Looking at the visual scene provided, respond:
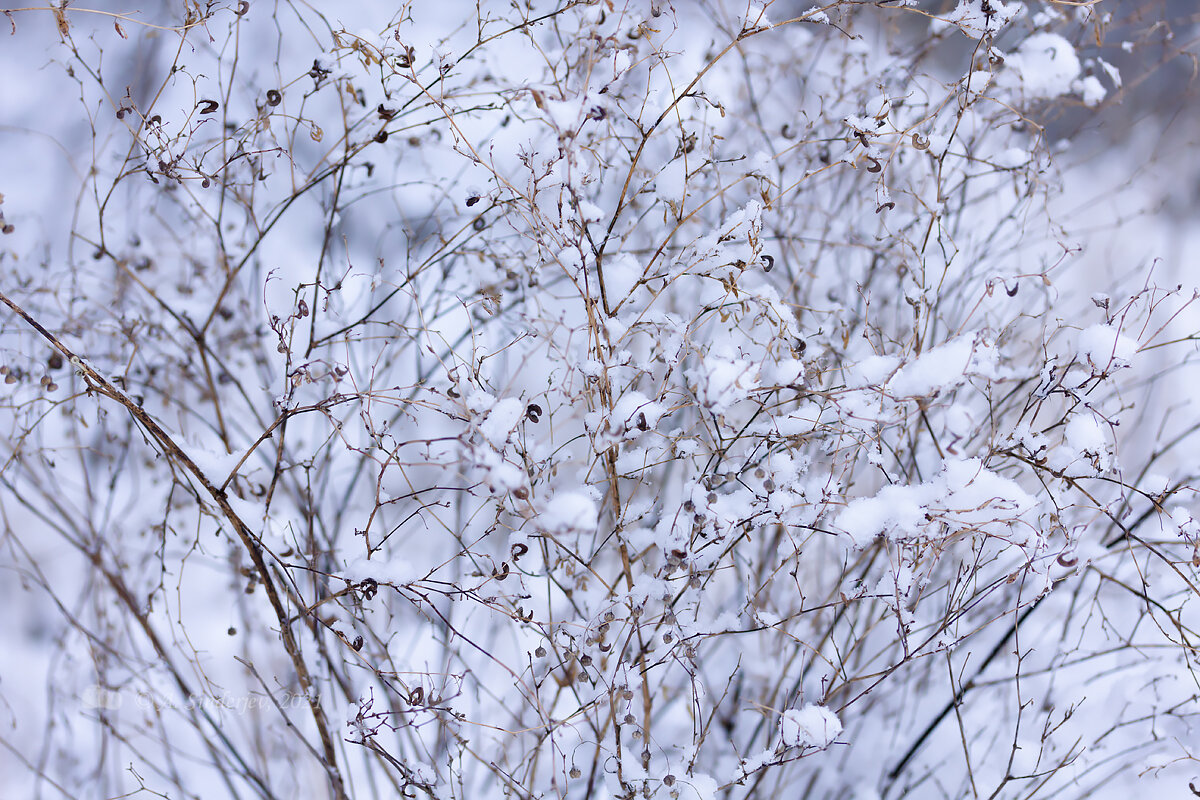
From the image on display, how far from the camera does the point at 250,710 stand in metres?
1.25

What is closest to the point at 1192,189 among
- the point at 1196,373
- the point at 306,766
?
the point at 1196,373

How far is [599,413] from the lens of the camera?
0.71 metres

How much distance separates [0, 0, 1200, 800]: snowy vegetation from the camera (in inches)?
27.7

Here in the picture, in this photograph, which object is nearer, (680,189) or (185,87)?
(680,189)

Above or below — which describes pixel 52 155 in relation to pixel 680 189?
above

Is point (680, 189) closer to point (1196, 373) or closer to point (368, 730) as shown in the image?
point (368, 730)

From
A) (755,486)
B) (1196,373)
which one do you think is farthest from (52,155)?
(1196,373)

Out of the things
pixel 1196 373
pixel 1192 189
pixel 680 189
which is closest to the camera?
pixel 680 189

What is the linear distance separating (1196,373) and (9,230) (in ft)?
9.39

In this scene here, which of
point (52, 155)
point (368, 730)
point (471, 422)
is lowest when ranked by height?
point (368, 730)

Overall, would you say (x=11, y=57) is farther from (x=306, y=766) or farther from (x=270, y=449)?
(x=306, y=766)

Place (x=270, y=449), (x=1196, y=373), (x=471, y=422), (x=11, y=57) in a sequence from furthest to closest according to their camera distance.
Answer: (x=1196, y=373) → (x=11, y=57) → (x=270, y=449) → (x=471, y=422)

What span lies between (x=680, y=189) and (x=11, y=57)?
2.17m

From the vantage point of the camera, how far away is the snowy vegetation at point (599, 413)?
0.70m
